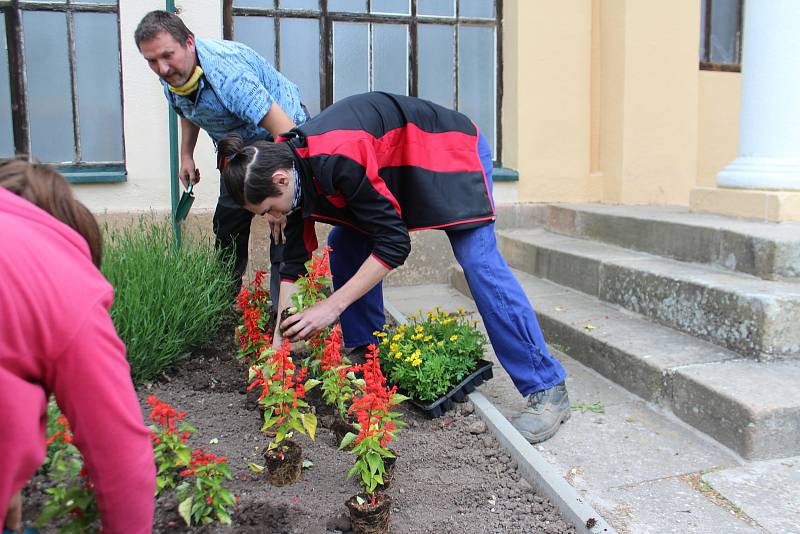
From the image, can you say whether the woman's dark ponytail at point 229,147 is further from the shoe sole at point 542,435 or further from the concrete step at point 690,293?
the concrete step at point 690,293

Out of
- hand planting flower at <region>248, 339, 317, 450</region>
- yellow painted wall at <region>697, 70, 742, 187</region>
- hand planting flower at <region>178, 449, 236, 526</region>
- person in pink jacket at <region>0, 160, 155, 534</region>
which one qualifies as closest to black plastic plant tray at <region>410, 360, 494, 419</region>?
hand planting flower at <region>248, 339, 317, 450</region>

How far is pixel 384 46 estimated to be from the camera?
575 centimetres

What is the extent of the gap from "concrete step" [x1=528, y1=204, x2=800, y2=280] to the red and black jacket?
1.61 m

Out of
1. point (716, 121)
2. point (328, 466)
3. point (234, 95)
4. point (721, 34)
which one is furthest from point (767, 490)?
point (721, 34)

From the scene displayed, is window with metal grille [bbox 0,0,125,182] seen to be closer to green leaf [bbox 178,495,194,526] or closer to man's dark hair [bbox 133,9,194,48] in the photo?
→ man's dark hair [bbox 133,9,194,48]

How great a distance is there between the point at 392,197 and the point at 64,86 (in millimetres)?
3643

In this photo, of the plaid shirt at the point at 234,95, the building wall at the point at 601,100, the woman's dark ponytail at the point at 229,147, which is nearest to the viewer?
the woman's dark ponytail at the point at 229,147

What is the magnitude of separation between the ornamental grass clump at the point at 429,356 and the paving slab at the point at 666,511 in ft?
2.98

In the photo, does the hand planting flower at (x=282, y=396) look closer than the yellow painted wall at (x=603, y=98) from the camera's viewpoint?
Yes

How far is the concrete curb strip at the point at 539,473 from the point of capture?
7.43 feet

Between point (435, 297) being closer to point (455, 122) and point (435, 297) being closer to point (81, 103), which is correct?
point (455, 122)

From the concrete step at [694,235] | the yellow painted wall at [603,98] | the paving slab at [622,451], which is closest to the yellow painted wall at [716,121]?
the yellow painted wall at [603,98]

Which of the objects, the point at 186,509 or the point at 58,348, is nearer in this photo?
the point at 58,348

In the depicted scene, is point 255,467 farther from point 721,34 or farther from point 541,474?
point 721,34
